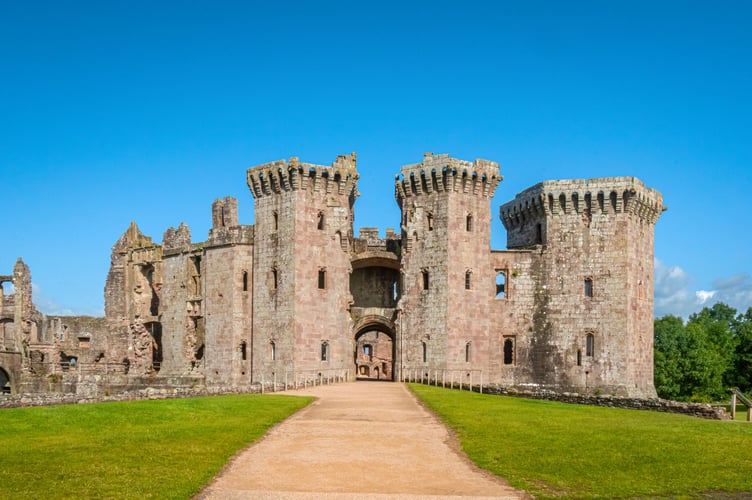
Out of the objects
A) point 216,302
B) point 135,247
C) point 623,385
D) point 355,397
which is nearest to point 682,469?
point 355,397

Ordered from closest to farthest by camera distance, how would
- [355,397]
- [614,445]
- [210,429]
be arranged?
[614,445], [210,429], [355,397]

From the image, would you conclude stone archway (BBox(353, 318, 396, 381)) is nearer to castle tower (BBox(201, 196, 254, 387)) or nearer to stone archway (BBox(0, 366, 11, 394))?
castle tower (BBox(201, 196, 254, 387))

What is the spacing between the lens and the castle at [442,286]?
4722cm

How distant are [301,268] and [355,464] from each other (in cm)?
3164

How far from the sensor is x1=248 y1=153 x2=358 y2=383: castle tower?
47.2 metres

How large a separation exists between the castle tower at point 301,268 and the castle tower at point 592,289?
11538 mm

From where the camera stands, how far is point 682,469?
16.0 m

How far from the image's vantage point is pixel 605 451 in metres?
18.1

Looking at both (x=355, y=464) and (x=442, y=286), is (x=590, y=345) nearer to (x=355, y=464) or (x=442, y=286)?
(x=442, y=286)

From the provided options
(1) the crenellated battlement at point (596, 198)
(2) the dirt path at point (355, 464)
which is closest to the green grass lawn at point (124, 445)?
(2) the dirt path at point (355, 464)

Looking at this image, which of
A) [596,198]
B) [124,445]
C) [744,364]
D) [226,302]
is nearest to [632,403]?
[596,198]

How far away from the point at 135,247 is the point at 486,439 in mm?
44571

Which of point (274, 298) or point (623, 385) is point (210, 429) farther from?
point (623, 385)

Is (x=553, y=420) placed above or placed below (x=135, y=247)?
below
